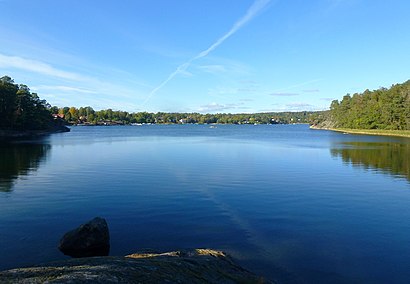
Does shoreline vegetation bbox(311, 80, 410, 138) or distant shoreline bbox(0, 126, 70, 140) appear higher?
shoreline vegetation bbox(311, 80, 410, 138)

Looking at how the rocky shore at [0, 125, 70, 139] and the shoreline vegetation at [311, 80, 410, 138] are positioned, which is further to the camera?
the shoreline vegetation at [311, 80, 410, 138]

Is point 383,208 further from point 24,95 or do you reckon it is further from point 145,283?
point 24,95

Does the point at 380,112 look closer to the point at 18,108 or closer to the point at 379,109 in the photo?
the point at 379,109

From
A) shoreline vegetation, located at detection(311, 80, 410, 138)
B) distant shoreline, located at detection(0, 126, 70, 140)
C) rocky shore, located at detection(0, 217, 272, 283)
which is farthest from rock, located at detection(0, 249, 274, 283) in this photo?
shoreline vegetation, located at detection(311, 80, 410, 138)

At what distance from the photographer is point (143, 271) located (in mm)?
9430

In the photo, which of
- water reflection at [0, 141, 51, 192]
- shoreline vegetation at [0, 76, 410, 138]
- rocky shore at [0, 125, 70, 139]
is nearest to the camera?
water reflection at [0, 141, 51, 192]

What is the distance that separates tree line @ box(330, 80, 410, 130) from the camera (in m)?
129

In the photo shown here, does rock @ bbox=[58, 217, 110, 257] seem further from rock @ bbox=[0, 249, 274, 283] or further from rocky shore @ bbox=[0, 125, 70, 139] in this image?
rocky shore @ bbox=[0, 125, 70, 139]

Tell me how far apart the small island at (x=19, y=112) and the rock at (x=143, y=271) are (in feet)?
332

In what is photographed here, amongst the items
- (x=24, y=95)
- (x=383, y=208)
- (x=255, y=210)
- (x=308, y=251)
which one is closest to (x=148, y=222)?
(x=255, y=210)

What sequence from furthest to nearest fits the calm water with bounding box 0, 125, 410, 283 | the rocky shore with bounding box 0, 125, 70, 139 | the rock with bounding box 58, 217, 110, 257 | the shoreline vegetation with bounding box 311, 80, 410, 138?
the shoreline vegetation with bounding box 311, 80, 410, 138 < the rocky shore with bounding box 0, 125, 70, 139 < the rock with bounding box 58, 217, 110, 257 < the calm water with bounding box 0, 125, 410, 283

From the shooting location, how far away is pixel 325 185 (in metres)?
31.2

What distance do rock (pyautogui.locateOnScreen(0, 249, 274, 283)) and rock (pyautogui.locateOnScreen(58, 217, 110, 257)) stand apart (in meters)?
2.98

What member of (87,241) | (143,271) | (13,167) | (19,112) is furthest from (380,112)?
(143,271)
